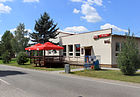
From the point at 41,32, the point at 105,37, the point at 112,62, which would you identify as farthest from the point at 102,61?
the point at 41,32

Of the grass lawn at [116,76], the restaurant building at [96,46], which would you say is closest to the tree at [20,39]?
the restaurant building at [96,46]

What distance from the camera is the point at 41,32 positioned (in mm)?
34750

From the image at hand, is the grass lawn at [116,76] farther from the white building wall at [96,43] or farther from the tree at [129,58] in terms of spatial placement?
the white building wall at [96,43]

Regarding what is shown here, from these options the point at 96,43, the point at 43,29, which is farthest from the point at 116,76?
the point at 43,29

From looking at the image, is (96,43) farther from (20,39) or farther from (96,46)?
(20,39)

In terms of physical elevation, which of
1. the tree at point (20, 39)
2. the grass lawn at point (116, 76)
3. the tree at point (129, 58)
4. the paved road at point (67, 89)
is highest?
the tree at point (20, 39)

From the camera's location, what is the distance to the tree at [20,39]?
44500 millimetres

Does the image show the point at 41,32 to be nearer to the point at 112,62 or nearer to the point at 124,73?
the point at 112,62

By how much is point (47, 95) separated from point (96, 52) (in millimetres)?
14725

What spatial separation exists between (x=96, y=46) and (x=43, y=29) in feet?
57.8

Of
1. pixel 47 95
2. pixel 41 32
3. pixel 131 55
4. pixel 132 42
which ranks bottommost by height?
pixel 47 95

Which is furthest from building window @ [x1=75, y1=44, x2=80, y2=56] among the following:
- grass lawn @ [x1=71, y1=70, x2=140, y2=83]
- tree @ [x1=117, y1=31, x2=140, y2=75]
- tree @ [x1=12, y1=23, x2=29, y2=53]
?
tree @ [x1=12, y1=23, x2=29, y2=53]

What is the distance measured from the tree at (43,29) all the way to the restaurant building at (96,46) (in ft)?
32.5

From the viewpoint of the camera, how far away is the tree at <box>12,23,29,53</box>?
4450 cm
